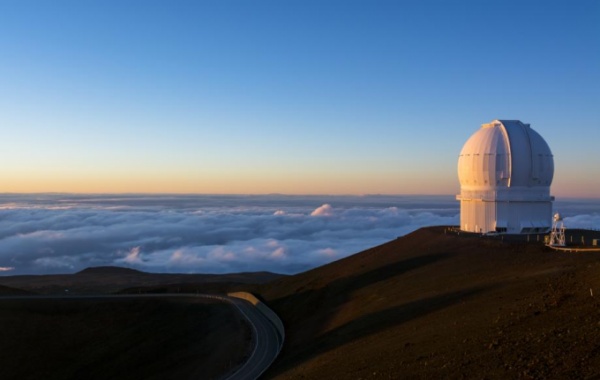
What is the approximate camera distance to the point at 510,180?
141ft

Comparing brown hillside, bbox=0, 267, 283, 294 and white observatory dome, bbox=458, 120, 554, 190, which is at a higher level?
white observatory dome, bbox=458, 120, 554, 190

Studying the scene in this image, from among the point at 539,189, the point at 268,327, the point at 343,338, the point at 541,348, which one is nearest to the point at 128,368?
the point at 268,327

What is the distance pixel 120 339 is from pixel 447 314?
84.9 ft

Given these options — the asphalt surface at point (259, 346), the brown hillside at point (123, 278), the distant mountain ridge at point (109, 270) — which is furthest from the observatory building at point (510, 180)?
the distant mountain ridge at point (109, 270)

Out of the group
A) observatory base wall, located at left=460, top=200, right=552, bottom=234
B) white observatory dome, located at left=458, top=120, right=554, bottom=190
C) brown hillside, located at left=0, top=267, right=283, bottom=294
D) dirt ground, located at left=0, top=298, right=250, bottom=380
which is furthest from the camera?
brown hillside, located at left=0, top=267, right=283, bottom=294

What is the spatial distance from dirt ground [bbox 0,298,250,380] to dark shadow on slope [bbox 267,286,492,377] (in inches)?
206

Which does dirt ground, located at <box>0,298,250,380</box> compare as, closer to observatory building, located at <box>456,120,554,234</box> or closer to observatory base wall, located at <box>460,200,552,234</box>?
observatory base wall, located at <box>460,200,552,234</box>

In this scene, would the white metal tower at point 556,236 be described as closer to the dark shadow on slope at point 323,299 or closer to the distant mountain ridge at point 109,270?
the dark shadow on slope at point 323,299

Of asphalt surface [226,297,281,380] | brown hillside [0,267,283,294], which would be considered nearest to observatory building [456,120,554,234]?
asphalt surface [226,297,281,380]

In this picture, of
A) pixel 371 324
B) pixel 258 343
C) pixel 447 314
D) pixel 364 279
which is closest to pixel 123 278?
pixel 364 279

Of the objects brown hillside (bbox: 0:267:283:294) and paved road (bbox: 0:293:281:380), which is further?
brown hillside (bbox: 0:267:283:294)

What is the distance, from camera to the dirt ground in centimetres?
3269

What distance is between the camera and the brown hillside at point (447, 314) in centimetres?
1511

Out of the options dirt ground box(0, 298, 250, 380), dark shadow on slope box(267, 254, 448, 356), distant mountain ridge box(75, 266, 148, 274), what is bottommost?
distant mountain ridge box(75, 266, 148, 274)
